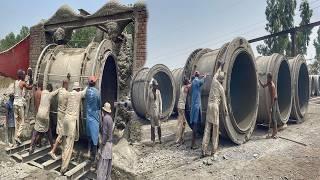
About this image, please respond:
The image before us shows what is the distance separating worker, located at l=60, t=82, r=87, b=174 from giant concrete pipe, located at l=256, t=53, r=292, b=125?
4817 millimetres

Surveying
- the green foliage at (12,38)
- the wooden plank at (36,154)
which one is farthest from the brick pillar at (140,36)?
the green foliage at (12,38)

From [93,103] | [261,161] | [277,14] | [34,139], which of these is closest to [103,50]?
[93,103]

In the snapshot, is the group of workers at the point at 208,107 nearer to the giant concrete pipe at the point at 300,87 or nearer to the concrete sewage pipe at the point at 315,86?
the giant concrete pipe at the point at 300,87

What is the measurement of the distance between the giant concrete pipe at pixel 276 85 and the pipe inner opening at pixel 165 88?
14.1 ft

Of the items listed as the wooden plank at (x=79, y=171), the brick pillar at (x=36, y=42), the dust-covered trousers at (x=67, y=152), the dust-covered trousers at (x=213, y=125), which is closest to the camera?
the wooden plank at (x=79, y=171)

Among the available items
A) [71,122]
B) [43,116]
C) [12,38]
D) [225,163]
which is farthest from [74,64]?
[12,38]

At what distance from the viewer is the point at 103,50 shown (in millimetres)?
7633

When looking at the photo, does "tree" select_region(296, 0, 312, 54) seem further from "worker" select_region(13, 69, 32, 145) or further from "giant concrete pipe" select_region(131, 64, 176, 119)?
"worker" select_region(13, 69, 32, 145)

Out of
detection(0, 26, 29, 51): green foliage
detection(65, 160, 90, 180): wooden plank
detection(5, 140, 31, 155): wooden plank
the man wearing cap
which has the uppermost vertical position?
detection(0, 26, 29, 51): green foliage

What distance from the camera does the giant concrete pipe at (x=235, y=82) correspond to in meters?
7.52

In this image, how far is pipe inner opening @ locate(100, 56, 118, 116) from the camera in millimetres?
8750

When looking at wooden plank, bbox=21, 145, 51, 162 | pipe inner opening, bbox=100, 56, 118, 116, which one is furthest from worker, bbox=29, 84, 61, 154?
pipe inner opening, bbox=100, 56, 118, 116

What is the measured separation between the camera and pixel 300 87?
12.6 metres

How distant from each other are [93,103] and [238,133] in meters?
3.25
